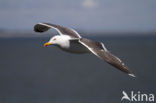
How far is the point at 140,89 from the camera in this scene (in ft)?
136

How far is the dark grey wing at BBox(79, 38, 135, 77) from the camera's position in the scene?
11.0 meters

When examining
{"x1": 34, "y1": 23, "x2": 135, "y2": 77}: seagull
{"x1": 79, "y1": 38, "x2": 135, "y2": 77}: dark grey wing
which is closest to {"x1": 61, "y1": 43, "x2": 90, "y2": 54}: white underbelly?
{"x1": 34, "y1": 23, "x2": 135, "y2": 77}: seagull

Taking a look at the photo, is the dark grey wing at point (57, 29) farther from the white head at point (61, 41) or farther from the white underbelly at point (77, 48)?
the white underbelly at point (77, 48)

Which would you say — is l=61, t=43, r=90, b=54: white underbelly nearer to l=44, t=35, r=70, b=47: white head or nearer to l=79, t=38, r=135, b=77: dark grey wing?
l=44, t=35, r=70, b=47: white head

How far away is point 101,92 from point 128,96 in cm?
461

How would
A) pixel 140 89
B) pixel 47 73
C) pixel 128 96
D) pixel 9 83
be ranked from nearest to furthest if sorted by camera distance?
pixel 128 96 < pixel 140 89 < pixel 9 83 < pixel 47 73

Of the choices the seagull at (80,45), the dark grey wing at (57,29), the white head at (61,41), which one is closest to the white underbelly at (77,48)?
the seagull at (80,45)

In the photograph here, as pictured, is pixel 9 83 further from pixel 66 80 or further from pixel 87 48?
pixel 87 48

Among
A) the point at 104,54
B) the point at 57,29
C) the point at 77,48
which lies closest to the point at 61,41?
the point at 77,48

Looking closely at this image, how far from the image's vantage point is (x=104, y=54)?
1177cm

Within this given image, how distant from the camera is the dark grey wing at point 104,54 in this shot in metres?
11.0

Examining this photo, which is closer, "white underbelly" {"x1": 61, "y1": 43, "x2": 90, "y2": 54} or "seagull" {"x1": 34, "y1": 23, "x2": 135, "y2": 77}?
"seagull" {"x1": 34, "y1": 23, "x2": 135, "y2": 77}

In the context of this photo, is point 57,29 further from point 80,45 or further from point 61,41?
point 80,45

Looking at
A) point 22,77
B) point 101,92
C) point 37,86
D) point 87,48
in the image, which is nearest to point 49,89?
point 37,86
